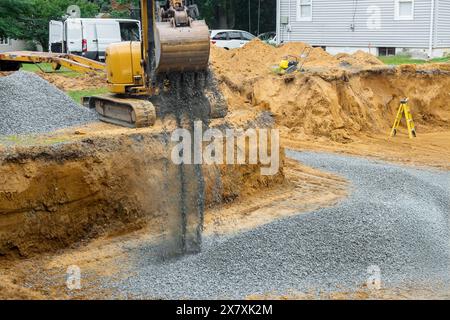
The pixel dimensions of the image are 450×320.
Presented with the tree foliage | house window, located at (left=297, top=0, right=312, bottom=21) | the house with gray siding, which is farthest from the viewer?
the tree foliage

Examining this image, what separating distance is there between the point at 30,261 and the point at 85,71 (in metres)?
9.66

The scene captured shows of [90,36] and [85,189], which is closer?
[85,189]

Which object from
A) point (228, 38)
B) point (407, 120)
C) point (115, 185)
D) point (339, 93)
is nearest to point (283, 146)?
point (339, 93)

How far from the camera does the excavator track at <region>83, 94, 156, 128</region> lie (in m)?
12.5

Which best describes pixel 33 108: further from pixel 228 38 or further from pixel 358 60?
pixel 228 38

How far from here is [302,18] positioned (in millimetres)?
31469

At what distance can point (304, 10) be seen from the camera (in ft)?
103

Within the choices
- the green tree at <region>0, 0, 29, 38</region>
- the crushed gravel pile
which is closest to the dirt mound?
the green tree at <region>0, 0, 29, 38</region>

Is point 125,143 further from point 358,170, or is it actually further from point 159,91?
point 358,170

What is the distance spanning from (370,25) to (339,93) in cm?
1014

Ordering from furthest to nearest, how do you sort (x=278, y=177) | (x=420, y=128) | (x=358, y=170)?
(x=420, y=128)
(x=358, y=170)
(x=278, y=177)

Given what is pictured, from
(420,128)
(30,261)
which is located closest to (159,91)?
(30,261)

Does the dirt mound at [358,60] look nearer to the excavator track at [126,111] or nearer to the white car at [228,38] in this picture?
the excavator track at [126,111]

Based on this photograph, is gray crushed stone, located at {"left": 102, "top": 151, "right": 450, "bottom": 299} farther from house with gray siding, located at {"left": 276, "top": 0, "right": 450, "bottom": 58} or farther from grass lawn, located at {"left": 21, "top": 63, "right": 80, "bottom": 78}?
house with gray siding, located at {"left": 276, "top": 0, "right": 450, "bottom": 58}
